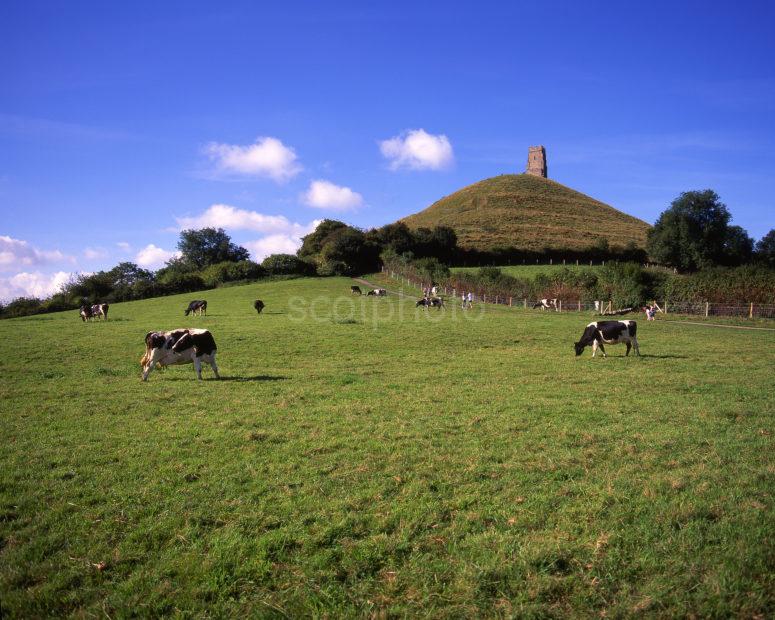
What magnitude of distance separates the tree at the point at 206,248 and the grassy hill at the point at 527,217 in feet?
148

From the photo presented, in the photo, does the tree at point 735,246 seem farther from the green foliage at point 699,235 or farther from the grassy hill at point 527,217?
the grassy hill at point 527,217

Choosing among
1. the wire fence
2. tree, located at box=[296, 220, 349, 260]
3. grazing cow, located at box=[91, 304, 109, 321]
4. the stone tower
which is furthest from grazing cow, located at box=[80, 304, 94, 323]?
the stone tower

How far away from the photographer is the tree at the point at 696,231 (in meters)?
70.4

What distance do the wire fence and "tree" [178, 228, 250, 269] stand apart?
53966 millimetres

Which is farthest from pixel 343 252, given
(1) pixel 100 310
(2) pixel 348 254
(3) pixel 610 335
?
(3) pixel 610 335

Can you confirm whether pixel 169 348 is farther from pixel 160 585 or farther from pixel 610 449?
pixel 610 449

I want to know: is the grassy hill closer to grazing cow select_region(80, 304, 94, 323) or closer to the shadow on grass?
grazing cow select_region(80, 304, 94, 323)

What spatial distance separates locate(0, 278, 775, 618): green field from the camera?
4352 mm

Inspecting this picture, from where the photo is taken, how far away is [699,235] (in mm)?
71125

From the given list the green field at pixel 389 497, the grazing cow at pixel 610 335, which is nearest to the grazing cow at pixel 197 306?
the green field at pixel 389 497

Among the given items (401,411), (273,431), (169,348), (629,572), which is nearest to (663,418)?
(401,411)

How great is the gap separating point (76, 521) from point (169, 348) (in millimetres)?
9071

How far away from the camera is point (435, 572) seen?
4.62 metres

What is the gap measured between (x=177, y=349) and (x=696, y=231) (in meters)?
77.8
